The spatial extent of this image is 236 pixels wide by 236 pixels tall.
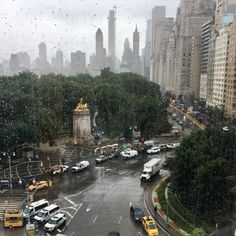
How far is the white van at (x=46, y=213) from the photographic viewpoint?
28589 millimetres

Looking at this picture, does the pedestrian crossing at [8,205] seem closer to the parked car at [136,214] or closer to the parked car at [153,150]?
the parked car at [136,214]

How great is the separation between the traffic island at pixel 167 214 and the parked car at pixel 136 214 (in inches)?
76.4

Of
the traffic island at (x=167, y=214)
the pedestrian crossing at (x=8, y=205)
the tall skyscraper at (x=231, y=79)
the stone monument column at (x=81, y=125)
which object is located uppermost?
the tall skyscraper at (x=231, y=79)

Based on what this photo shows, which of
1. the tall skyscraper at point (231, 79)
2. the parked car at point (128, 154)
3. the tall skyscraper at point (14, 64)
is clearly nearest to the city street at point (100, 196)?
the parked car at point (128, 154)

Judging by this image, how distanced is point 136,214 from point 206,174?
21.3ft

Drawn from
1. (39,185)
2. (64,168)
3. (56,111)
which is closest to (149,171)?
(64,168)

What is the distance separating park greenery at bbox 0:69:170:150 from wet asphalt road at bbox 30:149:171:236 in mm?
7594

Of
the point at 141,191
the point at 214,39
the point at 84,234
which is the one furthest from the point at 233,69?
the point at 84,234

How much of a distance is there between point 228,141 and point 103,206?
46.4ft

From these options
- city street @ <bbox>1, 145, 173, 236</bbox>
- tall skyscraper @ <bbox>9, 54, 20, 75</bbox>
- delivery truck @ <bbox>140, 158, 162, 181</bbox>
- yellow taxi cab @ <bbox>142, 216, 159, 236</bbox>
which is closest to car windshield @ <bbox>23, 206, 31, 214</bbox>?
city street @ <bbox>1, 145, 173, 236</bbox>

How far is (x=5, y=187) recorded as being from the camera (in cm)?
3694

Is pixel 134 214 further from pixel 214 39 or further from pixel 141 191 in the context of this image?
pixel 214 39

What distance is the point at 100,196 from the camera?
3478cm

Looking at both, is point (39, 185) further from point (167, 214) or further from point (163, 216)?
point (167, 214)
